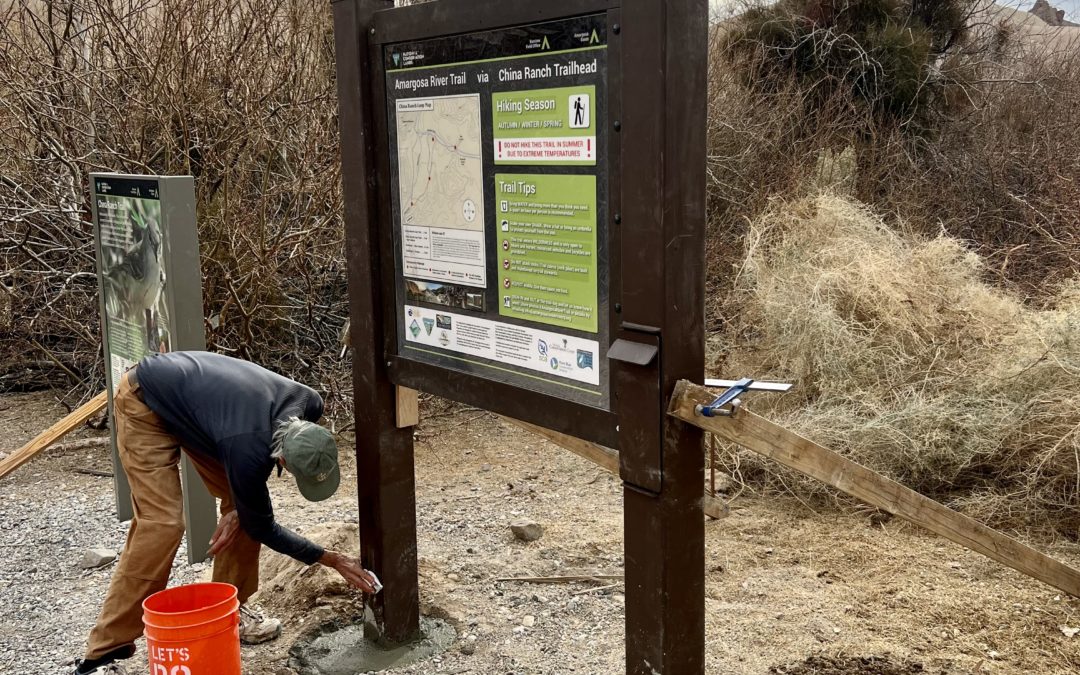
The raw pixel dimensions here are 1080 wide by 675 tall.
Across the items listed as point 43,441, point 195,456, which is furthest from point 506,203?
point 43,441

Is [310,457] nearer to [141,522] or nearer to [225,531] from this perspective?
[225,531]

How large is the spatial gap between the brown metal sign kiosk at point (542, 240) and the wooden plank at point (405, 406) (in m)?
0.05

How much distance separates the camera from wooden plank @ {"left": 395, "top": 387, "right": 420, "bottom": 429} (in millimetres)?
4277

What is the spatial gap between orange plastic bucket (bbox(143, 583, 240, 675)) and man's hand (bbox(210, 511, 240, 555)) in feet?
1.67

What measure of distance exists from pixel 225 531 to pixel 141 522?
1.08ft

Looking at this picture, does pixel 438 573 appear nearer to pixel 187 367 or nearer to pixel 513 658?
pixel 513 658

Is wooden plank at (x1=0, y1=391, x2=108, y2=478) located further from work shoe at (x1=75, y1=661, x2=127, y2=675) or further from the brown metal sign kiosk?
the brown metal sign kiosk

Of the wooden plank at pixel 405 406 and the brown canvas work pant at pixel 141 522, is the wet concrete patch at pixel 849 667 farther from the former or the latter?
the brown canvas work pant at pixel 141 522

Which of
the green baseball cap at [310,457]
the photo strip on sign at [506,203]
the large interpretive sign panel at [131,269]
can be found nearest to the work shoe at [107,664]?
the green baseball cap at [310,457]

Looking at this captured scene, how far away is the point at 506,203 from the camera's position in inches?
137

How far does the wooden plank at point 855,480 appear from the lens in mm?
Answer: 2896

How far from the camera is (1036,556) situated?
3.46m

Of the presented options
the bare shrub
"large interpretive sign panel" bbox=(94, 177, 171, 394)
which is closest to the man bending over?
"large interpretive sign panel" bbox=(94, 177, 171, 394)

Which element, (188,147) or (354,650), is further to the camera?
(188,147)
